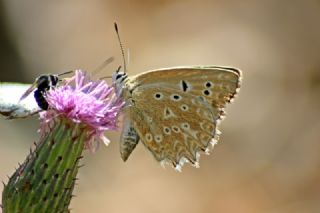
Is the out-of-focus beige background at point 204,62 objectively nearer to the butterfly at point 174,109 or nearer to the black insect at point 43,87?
the butterfly at point 174,109

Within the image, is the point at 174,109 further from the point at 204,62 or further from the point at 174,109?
the point at 204,62

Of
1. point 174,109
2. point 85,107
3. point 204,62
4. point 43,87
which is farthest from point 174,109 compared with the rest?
point 204,62

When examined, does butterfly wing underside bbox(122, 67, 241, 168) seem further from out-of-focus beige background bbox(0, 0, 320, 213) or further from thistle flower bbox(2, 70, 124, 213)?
out-of-focus beige background bbox(0, 0, 320, 213)

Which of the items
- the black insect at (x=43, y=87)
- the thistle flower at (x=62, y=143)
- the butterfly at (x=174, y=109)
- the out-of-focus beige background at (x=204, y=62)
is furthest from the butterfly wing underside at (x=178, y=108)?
the out-of-focus beige background at (x=204, y=62)

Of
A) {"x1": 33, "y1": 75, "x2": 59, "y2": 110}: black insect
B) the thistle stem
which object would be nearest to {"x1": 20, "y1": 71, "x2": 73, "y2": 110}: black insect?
{"x1": 33, "y1": 75, "x2": 59, "y2": 110}: black insect

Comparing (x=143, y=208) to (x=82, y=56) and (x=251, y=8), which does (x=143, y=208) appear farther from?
(x=251, y=8)

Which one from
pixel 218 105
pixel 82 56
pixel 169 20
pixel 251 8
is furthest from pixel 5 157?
pixel 218 105
